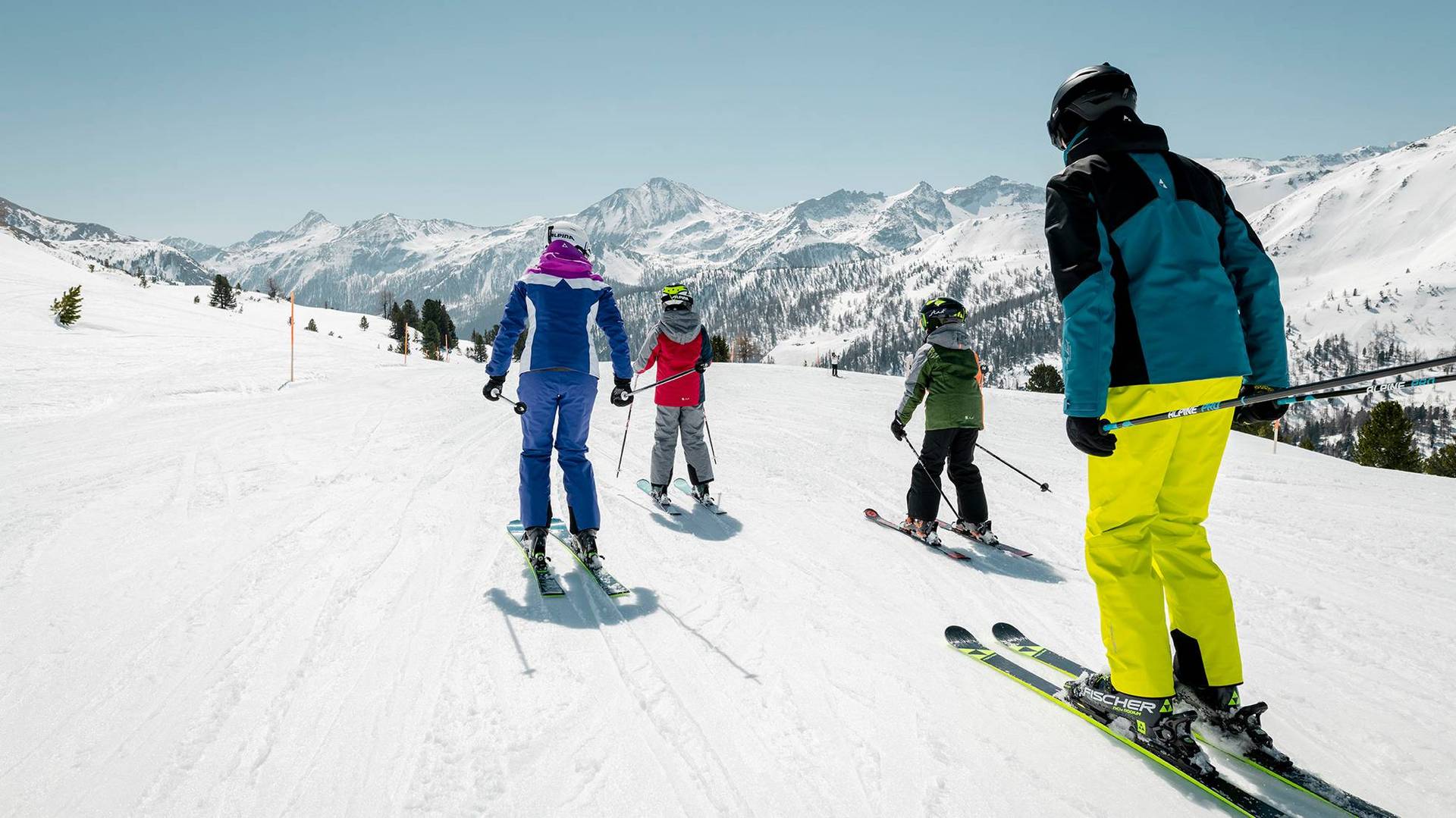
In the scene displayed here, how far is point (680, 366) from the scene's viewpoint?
718 cm

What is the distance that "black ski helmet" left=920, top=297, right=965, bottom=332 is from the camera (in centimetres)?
611

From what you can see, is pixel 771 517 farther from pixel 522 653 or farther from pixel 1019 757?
pixel 1019 757

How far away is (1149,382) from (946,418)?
3.34m

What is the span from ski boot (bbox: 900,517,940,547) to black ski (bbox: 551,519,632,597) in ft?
9.27

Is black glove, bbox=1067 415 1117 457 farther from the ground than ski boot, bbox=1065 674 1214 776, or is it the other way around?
black glove, bbox=1067 415 1117 457

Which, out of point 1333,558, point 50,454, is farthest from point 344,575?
point 1333,558

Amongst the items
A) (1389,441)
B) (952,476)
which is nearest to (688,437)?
(952,476)

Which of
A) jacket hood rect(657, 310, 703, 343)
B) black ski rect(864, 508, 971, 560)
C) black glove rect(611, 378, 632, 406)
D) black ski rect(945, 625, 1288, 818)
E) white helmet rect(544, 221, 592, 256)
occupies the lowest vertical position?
black ski rect(864, 508, 971, 560)

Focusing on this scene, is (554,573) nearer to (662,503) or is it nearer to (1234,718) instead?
(662,503)

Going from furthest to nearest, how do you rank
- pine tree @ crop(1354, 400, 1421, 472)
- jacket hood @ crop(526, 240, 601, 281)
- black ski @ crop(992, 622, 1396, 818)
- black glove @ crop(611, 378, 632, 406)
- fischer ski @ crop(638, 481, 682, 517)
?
1. pine tree @ crop(1354, 400, 1421, 472)
2. fischer ski @ crop(638, 481, 682, 517)
3. black glove @ crop(611, 378, 632, 406)
4. jacket hood @ crop(526, 240, 601, 281)
5. black ski @ crop(992, 622, 1396, 818)

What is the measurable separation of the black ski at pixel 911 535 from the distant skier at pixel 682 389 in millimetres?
1763

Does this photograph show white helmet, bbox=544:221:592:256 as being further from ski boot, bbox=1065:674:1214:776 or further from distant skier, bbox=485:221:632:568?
ski boot, bbox=1065:674:1214:776

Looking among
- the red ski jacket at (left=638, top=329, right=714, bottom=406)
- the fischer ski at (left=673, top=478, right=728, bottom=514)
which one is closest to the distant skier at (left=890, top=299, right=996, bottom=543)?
the fischer ski at (left=673, top=478, right=728, bottom=514)

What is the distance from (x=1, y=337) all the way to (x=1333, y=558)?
70.4 ft
